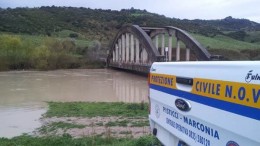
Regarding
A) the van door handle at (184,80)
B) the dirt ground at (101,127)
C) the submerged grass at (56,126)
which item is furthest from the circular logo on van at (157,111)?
the submerged grass at (56,126)

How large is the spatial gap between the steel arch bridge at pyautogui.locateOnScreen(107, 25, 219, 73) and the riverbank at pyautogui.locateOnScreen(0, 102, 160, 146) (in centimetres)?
1562

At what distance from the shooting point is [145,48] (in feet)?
134

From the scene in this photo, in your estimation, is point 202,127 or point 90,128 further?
point 90,128

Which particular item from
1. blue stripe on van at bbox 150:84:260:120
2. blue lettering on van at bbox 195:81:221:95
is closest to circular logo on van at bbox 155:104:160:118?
blue stripe on van at bbox 150:84:260:120

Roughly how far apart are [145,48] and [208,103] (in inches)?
1489

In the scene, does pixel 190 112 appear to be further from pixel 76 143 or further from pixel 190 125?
pixel 76 143

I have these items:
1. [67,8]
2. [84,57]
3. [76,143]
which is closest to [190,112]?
[76,143]

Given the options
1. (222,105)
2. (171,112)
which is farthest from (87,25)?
(222,105)

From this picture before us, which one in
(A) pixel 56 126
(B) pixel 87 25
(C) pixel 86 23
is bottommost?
(A) pixel 56 126

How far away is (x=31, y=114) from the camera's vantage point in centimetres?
1602

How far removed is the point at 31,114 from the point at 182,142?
13031 mm

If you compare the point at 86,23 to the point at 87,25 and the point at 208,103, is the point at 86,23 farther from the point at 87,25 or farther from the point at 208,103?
the point at 208,103

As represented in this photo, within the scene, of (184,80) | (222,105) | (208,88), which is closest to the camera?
(222,105)

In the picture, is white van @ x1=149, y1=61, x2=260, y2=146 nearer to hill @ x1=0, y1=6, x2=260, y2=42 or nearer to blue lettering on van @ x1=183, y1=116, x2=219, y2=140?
blue lettering on van @ x1=183, y1=116, x2=219, y2=140
